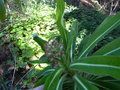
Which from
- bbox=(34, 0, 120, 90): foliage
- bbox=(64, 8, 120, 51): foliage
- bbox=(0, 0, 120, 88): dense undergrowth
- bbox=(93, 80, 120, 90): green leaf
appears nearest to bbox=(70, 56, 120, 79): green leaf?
bbox=(34, 0, 120, 90): foliage

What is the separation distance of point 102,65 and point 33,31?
2.37 m

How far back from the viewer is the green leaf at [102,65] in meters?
0.76

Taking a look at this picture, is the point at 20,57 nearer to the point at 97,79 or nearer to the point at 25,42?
the point at 25,42

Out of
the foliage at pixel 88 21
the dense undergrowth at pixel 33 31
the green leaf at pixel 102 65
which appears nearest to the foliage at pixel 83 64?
the green leaf at pixel 102 65

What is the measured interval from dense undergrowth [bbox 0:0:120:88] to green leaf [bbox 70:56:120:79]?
1.39 m

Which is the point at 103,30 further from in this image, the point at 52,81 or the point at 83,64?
the point at 52,81

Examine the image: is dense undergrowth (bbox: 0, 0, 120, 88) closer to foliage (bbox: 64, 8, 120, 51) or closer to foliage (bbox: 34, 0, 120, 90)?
foliage (bbox: 64, 8, 120, 51)

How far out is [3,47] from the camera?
285 centimetres

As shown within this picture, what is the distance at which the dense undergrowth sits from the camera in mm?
2521

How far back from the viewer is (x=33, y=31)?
10.0 ft

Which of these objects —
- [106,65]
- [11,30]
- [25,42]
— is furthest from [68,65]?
[11,30]

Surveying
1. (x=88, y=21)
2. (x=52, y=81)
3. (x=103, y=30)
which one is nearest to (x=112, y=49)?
(x=103, y=30)

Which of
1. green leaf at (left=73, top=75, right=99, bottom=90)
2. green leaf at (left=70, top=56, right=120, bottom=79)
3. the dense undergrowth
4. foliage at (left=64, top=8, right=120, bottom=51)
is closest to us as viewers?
green leaf at (left=70, top=56, right=120, bottom=79)

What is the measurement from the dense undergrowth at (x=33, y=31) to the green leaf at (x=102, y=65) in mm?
1386
